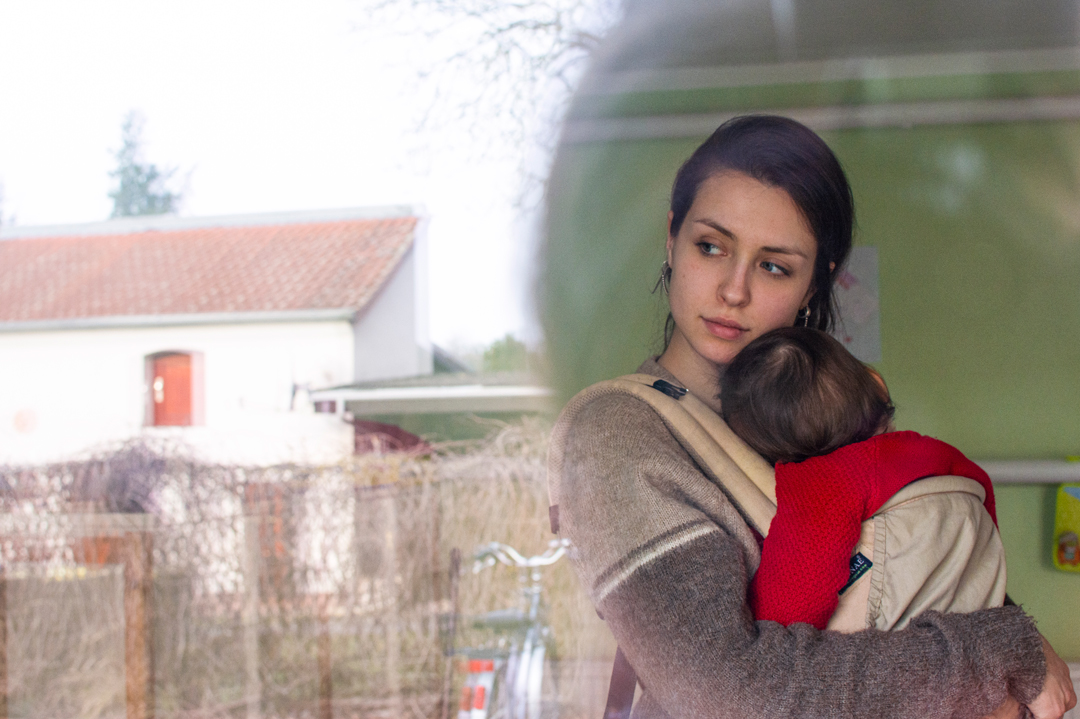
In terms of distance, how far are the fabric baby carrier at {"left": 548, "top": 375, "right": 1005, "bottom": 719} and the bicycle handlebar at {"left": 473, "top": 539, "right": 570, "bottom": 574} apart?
1.23 m

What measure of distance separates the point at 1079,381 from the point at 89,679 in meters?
2.12

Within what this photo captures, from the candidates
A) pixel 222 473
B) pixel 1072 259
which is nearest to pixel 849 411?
pixel 1072 259

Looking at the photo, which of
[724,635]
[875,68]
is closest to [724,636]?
[724,635]

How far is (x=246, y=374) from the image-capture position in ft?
5.10

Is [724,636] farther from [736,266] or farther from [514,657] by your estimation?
[514,657]

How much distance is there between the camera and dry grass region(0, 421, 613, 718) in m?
1.81

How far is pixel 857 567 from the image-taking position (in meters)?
0.55

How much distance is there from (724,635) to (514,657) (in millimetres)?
1493

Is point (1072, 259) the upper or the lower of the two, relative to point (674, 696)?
upper

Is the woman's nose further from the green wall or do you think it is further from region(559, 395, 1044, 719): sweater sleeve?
the green wall

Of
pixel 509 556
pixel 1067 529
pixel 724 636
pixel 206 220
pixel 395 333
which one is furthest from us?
pixel 509 556

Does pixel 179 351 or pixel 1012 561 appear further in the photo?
pixel 179 351

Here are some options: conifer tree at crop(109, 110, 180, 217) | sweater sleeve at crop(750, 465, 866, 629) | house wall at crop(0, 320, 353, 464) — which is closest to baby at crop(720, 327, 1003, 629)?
sweater sleeve at crop(750, 465, 866, 629)

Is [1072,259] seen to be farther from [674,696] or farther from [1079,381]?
[674,696]
